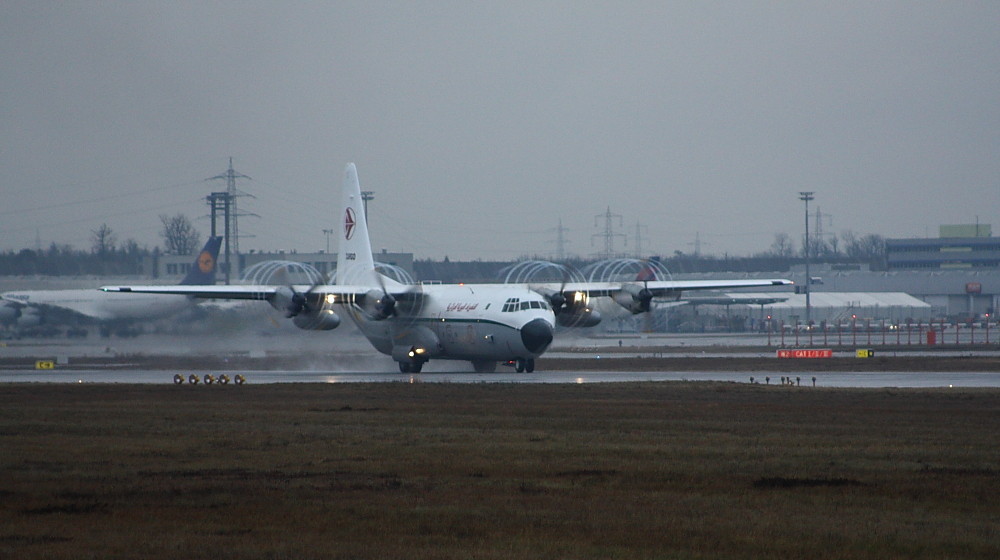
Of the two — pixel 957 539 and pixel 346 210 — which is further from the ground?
pixel 346 210

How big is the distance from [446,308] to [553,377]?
20.4ft

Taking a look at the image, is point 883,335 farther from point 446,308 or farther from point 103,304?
point 103,304

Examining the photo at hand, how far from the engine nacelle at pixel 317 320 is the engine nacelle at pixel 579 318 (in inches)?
355

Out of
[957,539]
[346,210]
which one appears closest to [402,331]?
[346,210]

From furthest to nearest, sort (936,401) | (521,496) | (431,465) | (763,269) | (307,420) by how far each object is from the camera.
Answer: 1. (763,269)
2. (936,401)
3. (307,420)
4. (431,465)
5. (521,496)

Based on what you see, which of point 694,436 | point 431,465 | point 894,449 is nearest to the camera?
point 431,465

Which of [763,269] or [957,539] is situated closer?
[957,539]

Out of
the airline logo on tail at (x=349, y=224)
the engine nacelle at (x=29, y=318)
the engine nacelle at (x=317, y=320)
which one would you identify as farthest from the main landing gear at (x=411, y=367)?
the engine nacelle at (x=29, y=318)

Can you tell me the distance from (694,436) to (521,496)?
7.36m

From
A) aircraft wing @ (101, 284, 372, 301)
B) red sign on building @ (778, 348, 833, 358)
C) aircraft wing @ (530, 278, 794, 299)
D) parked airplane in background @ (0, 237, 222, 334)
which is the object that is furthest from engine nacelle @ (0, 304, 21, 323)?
red sign on building @ (778, 348, 833, 358)

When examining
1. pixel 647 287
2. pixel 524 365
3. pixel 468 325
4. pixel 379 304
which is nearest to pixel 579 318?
pixel 647 287

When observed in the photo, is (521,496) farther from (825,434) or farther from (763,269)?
(763,269)

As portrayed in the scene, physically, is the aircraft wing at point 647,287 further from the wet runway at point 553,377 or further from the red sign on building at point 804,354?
the red sign on building at point 804,354

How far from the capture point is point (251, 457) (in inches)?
705
